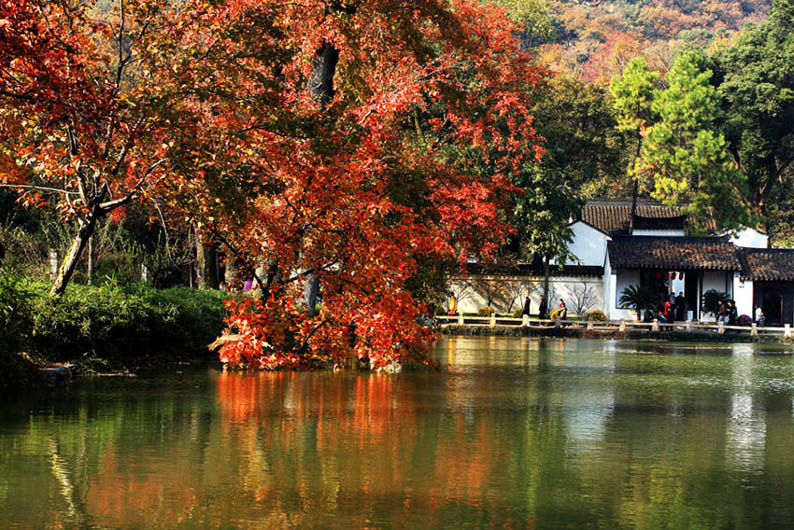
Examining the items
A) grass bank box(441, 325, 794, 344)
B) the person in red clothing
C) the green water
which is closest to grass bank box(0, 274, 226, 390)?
the green water

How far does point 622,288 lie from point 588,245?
481 cm

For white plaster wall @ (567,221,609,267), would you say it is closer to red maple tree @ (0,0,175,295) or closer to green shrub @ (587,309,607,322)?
green shrub @ (587,309,607,322)

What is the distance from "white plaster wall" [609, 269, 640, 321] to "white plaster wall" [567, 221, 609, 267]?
3.80 meters

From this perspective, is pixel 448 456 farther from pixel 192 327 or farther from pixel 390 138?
pixel 390 138

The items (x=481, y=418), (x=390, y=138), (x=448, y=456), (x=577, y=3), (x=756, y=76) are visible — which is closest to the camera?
(x=448, y=456)

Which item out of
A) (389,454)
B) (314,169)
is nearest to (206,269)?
(314,169)

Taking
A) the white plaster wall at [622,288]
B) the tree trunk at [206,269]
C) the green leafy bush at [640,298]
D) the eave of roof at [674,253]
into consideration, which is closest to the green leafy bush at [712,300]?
the eave of roof at [674,253]

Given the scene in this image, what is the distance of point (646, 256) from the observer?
49.3 meters

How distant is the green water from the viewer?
8.59 metres

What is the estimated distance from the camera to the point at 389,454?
11211mm

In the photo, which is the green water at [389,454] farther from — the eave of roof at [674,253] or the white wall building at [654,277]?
the white wall building at [654,277]

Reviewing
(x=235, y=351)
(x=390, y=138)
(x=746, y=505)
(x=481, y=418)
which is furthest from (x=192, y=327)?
(x=746, y=505)

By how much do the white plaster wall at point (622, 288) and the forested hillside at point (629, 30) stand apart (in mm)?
A: 25026

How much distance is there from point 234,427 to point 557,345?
73.9 ft
